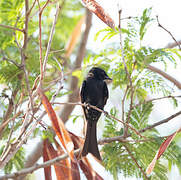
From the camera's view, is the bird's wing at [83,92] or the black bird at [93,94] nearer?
the black bird at [93,94]

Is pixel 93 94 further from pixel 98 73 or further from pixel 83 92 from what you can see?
pixel 98 73

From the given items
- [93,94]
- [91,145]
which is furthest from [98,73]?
[91,145]

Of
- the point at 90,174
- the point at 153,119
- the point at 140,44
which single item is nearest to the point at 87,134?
the point at 90,174

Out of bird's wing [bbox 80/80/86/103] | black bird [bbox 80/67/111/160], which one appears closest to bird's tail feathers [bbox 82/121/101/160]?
black bird [bbox 80/67/111/160]

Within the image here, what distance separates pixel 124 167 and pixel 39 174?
2014 millimetres

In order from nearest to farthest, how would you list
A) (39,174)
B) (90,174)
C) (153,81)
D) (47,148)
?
(90,174) < (47,148) < (153,81) < (39,174)

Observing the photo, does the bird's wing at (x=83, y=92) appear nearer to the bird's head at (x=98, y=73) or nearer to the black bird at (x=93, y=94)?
the black bird at (x=93, y=94)

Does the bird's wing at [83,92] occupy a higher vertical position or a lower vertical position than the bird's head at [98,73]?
lower

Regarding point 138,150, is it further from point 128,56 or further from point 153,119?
point 153,119

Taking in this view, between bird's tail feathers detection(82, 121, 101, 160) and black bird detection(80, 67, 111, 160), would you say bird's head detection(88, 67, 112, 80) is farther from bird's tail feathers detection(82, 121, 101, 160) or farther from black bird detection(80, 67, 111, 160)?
bird's tail feathers detection(82, 121, 101, 160)

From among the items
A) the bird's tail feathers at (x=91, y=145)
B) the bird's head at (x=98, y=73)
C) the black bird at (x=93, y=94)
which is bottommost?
the bird's tail feathers at (x=91, y=145)

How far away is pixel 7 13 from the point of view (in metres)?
3.12

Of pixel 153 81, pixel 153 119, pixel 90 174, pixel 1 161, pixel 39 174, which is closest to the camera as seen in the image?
pixel 1 161

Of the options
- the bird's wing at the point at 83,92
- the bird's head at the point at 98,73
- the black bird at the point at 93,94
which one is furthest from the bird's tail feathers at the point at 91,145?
the bird's head at the point at 98,73
